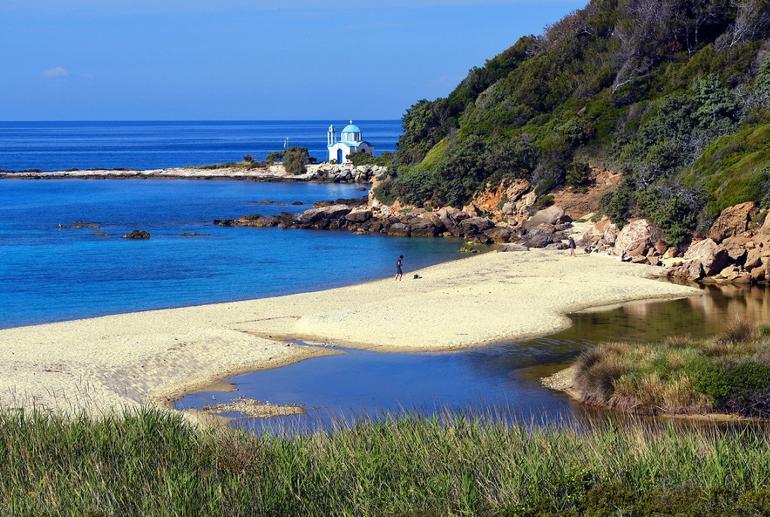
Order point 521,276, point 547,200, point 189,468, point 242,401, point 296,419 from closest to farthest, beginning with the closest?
point 189,468, point 296,419, point 242,401, point 521,276, point 547,200

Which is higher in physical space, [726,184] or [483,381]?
[726,184]

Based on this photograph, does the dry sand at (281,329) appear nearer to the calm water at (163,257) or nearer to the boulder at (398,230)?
the calm water at (163,257)

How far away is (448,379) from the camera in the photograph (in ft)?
79.1

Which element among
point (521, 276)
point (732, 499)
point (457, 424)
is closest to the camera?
point (732, 499)

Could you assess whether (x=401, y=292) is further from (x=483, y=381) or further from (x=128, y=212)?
(x=128, y=212)

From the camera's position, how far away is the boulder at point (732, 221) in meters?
39.9

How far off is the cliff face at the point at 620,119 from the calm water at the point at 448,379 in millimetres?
13781

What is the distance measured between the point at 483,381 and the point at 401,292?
12.6 metres

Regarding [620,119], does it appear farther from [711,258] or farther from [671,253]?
[711,258]

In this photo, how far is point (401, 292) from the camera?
3616cm

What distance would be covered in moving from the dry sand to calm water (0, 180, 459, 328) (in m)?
4.07

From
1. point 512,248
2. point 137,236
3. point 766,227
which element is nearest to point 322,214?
point 137,236

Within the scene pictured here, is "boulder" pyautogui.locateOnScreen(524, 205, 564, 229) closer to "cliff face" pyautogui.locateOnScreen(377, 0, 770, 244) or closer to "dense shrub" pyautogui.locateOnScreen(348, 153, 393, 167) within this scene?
"cliff face" pyautogui.locateOnScreen(377, 0, 770, 244)

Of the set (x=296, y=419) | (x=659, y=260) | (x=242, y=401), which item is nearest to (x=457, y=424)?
(x=296, y=419)
